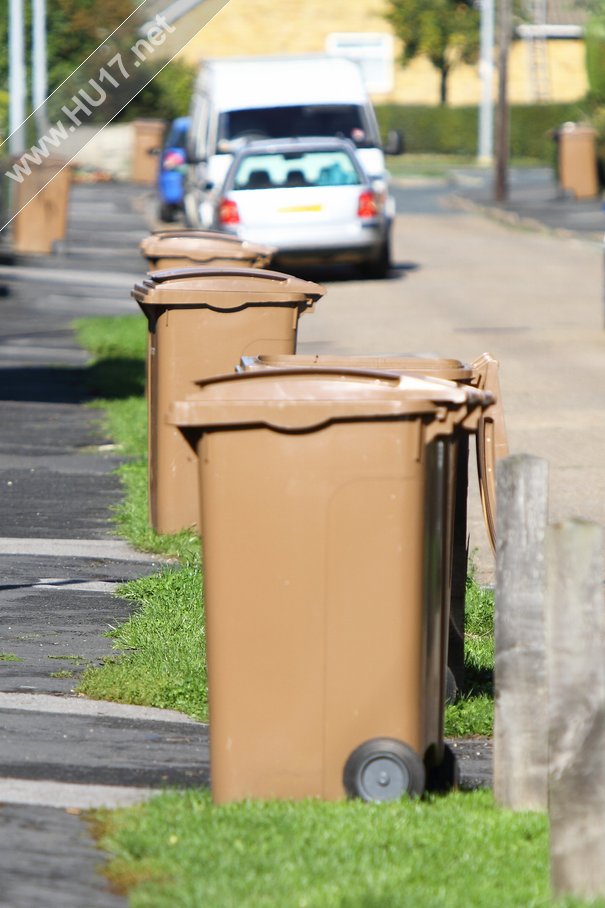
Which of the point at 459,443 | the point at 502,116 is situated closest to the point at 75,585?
the point at 459,443

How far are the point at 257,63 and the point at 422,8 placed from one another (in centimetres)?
3607

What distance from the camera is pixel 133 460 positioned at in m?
10.6

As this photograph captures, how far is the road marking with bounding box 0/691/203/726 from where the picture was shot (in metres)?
5.63

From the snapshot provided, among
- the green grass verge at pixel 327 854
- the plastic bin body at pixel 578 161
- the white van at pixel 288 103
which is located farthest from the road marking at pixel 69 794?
the plastic bin body at pixel 578 161

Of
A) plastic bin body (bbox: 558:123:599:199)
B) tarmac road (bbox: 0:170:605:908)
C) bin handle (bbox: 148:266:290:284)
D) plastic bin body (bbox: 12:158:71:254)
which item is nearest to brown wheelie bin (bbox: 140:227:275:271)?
tarmac road (bbox: 0:170:605:908)

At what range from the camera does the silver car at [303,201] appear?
20.8 m

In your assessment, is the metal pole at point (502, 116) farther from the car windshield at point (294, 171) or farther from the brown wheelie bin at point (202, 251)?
the brown wheelie bin at point (202, 251)

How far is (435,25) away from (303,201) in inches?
1565

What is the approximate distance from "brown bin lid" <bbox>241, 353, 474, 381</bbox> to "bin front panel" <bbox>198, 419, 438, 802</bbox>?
3.33ft

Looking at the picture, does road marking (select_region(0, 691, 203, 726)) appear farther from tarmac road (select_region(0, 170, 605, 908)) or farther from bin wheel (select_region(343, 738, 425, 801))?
bin wheel (select_region(343, 738, 425, 801))

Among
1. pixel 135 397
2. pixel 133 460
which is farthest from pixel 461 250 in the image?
pixel 133 460

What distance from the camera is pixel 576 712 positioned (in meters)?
3.97

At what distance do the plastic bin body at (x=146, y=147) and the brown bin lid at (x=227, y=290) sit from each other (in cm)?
3701

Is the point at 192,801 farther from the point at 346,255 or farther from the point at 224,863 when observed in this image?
the point at 346,255
